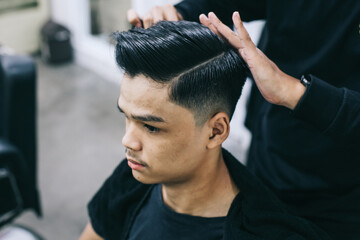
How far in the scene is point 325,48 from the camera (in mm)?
1150

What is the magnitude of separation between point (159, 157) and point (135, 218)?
37 cm

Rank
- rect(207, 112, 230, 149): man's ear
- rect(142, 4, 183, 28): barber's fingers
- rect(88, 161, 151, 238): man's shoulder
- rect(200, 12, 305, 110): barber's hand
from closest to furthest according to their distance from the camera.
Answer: rect(200, 12, 305, 110): barber's hand → rect(207, 112, 230, 149): man's ear → rect(142, 4, 183, 28): barber's fingers → rect(88, 161, 151, 238): man's shoulder

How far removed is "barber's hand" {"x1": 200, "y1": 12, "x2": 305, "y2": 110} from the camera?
950 mm

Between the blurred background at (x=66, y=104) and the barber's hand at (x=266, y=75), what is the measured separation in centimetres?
147

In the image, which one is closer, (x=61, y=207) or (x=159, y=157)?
(x=159, y=157)

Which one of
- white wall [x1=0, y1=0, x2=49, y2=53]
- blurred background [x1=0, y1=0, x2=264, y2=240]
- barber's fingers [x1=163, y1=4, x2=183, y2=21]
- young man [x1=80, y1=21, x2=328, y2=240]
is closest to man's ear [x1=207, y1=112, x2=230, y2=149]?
young man [x1=80, y1=21, x2=328, y2=240]

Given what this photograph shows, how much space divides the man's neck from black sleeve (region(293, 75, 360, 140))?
0.32m

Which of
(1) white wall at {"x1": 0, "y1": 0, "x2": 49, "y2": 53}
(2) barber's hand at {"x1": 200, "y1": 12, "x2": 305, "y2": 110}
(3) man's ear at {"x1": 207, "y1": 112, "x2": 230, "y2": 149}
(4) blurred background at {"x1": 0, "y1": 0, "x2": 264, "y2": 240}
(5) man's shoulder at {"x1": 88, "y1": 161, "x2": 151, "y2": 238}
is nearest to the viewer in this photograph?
(2) barber's hand at {"x1": 200, "y1": 12, "x2": 305, "y2": 110}

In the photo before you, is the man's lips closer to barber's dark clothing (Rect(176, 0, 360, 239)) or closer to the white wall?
barber's dark clothing (Rect(176, 0, 360, 239))

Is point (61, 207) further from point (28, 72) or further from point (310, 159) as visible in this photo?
point (310, 159)

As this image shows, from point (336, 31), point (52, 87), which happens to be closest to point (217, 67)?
point (336, 31)

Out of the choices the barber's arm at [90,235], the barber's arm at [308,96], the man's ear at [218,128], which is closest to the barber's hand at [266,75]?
the barber's arm at [308,96]

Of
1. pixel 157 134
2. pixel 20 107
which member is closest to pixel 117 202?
pixel 157 134

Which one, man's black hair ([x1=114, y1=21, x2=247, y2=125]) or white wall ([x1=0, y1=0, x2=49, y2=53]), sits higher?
man's black hair ([x1=114, y1=21, x2=247, y2=125])
